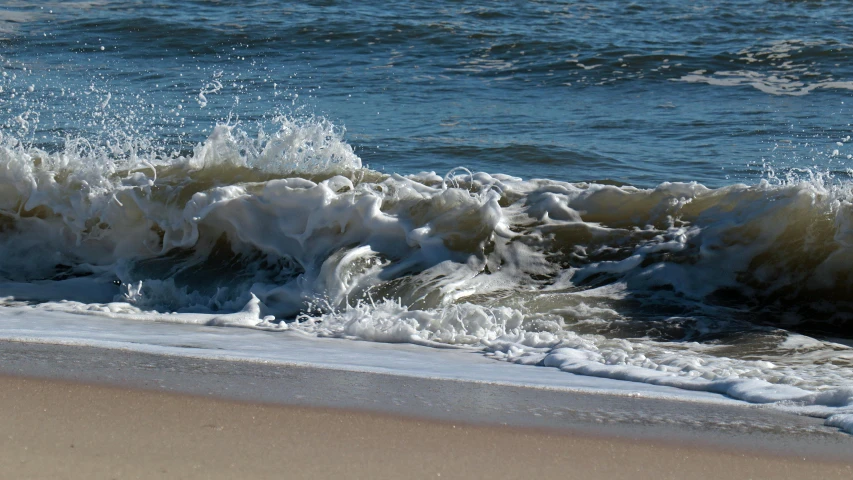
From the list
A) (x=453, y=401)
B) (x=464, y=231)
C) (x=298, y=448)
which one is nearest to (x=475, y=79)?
(x=464, y=231)

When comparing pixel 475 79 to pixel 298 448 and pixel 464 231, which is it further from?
pixel 298 448

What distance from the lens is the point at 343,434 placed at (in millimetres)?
3066

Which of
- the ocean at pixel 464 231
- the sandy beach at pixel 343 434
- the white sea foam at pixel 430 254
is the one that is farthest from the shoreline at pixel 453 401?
the white sea foam at pixel 430 254

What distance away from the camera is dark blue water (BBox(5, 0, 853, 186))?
8.84m

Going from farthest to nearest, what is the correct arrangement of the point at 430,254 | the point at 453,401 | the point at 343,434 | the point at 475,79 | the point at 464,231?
the point at 475,79, the point at 464,231, the point at 430,254, the point at 453,401, the point at 343,434

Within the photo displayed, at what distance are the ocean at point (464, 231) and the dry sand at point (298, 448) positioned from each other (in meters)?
0.73

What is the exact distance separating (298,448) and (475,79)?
9768 millimetres

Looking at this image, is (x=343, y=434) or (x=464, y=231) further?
(x=464, y=231)

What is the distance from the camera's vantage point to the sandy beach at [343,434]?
2783 mm

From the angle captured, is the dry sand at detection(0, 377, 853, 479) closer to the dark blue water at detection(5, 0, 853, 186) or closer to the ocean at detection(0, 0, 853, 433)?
the ocean at detection(0, 0, 853, 433)

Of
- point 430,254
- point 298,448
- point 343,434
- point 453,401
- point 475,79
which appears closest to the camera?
point 298,448

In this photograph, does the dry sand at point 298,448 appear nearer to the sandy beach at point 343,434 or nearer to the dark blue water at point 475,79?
the sandy beach at point 343,434

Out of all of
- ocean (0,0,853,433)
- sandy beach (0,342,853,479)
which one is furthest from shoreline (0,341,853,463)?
ocean (0,0,853,433)

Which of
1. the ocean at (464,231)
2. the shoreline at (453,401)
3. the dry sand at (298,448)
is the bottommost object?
the ocean at (464,231)
